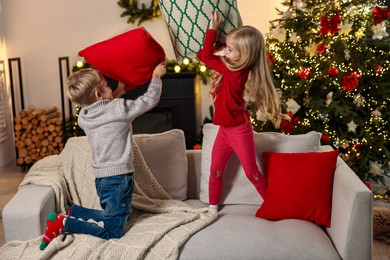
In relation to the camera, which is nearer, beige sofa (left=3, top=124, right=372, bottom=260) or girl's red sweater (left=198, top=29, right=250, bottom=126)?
beige sofa (left=3, top=124, right=372, bottom=260)

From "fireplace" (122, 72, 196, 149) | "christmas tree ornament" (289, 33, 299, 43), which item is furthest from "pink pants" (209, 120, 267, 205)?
"fireplace" (122, 72, 196, 149)

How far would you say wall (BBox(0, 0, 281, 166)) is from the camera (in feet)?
19.1

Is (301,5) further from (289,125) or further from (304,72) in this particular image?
(289,125)

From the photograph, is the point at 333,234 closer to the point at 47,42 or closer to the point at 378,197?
the point at 378,197

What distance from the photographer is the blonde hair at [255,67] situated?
268 centimetres

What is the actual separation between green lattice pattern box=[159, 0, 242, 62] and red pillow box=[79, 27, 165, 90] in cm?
12

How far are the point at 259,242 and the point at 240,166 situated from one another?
0.65 meters

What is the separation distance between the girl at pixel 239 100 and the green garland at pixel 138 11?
2838mm

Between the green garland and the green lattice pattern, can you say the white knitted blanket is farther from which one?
the green garland

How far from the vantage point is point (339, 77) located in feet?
13.7

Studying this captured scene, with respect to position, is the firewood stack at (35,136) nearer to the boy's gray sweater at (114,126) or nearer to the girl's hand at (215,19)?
the boy's gray sweater at (114,126)

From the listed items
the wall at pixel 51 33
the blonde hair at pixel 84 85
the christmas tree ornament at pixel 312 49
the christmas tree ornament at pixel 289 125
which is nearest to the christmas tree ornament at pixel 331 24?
the christmas tree ornament at pixel 312 49

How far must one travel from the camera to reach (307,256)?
247 centimetres

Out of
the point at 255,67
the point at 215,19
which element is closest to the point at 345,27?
the point at 255,67
